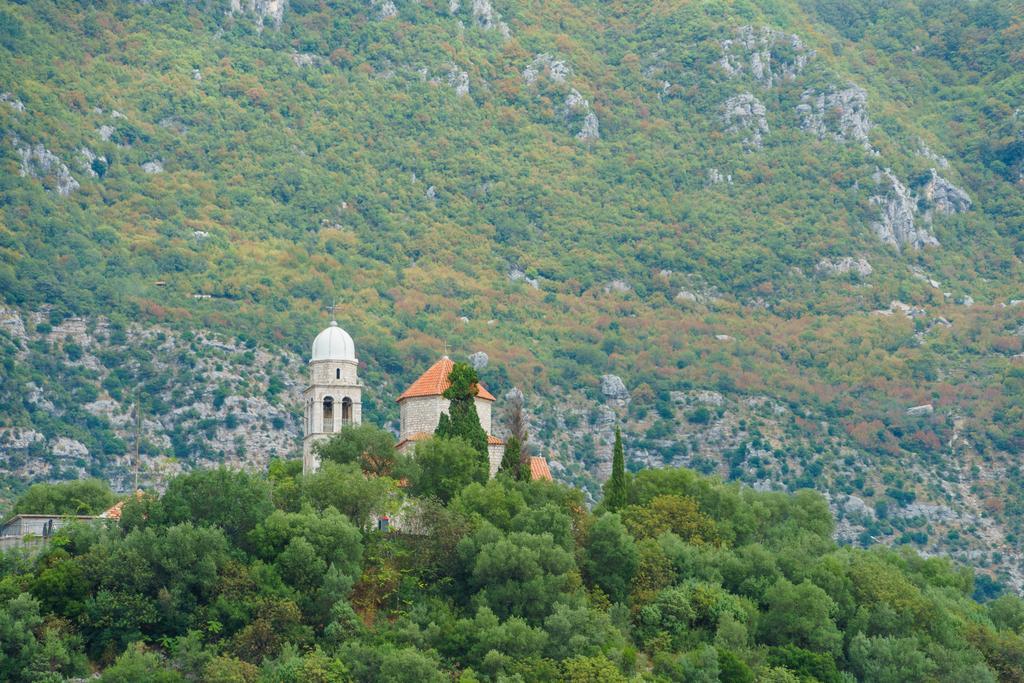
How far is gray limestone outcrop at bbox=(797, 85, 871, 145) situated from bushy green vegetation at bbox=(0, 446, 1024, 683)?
8746 centimetres

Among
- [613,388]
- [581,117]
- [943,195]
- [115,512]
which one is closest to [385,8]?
[581,117]

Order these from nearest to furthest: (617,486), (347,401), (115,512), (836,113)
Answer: (115,512), (347,401), (617,486), (836,113)

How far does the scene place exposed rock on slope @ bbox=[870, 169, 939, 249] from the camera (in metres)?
171

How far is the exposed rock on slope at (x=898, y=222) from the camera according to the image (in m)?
171

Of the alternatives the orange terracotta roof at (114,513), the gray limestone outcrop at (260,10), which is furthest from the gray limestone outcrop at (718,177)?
the orange terracotta roof at (114,513)

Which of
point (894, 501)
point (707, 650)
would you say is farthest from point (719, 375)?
point (707, 650)

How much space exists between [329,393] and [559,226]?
7790 centimetres

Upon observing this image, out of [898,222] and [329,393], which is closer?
[329,393]

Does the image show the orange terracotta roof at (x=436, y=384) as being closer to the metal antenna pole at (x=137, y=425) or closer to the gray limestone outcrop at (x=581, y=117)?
the metal antenna pole at (x=137, y=425)

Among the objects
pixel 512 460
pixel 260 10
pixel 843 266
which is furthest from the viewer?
pixel 260 10

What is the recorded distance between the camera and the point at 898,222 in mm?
172500

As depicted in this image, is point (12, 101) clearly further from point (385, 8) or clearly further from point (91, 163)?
point (385, 8)

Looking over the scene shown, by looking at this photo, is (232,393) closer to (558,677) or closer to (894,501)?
(894,501)

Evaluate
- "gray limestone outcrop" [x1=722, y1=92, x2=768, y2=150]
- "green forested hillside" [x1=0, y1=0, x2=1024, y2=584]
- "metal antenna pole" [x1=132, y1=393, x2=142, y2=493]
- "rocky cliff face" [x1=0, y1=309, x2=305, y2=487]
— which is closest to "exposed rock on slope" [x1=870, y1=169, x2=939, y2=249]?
"green forested hillside" [x1=0, y1=0, x2=1024, y2=584]
